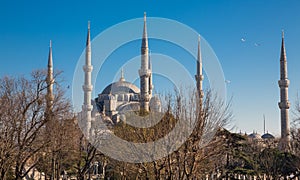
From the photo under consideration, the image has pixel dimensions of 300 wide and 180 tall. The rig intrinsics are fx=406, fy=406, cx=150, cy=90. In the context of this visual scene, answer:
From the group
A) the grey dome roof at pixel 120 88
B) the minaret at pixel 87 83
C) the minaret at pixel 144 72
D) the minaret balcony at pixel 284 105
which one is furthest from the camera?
the grey dome roof at pixel 120 88

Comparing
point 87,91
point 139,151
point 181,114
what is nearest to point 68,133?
point 139,151

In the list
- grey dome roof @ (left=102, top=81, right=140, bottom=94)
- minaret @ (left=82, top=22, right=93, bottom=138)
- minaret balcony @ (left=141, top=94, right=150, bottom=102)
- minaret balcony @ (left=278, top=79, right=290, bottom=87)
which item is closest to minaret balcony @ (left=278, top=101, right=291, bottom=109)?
minaret balcony @ (left=278, top=79, right=290, bottom=87)

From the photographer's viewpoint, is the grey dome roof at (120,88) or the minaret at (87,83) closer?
the minaret at (87,83)

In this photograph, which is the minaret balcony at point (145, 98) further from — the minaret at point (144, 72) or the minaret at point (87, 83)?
the minaret at point (87, 83)

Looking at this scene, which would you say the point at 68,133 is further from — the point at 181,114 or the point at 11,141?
the point at 181,114

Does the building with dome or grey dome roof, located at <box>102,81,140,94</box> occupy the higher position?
grey dome roof, located at <box>102,81,140,94</box>

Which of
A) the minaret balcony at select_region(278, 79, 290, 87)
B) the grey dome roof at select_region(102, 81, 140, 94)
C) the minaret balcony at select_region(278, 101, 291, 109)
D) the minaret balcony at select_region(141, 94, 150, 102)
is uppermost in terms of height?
the grey dome roof at select_region(102, 81, 140, 94)

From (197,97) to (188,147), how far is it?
1426mm

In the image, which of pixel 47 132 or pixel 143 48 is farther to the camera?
pixel 143 48

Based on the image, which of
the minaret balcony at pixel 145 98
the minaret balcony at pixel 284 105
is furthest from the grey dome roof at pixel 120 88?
the minaret balcony at pixel 284 105

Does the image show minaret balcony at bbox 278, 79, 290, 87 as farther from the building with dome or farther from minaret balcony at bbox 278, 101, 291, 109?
the building with dome

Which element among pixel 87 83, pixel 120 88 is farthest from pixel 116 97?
pixel 87 83

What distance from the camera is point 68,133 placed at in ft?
62.3

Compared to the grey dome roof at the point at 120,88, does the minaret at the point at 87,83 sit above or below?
below
